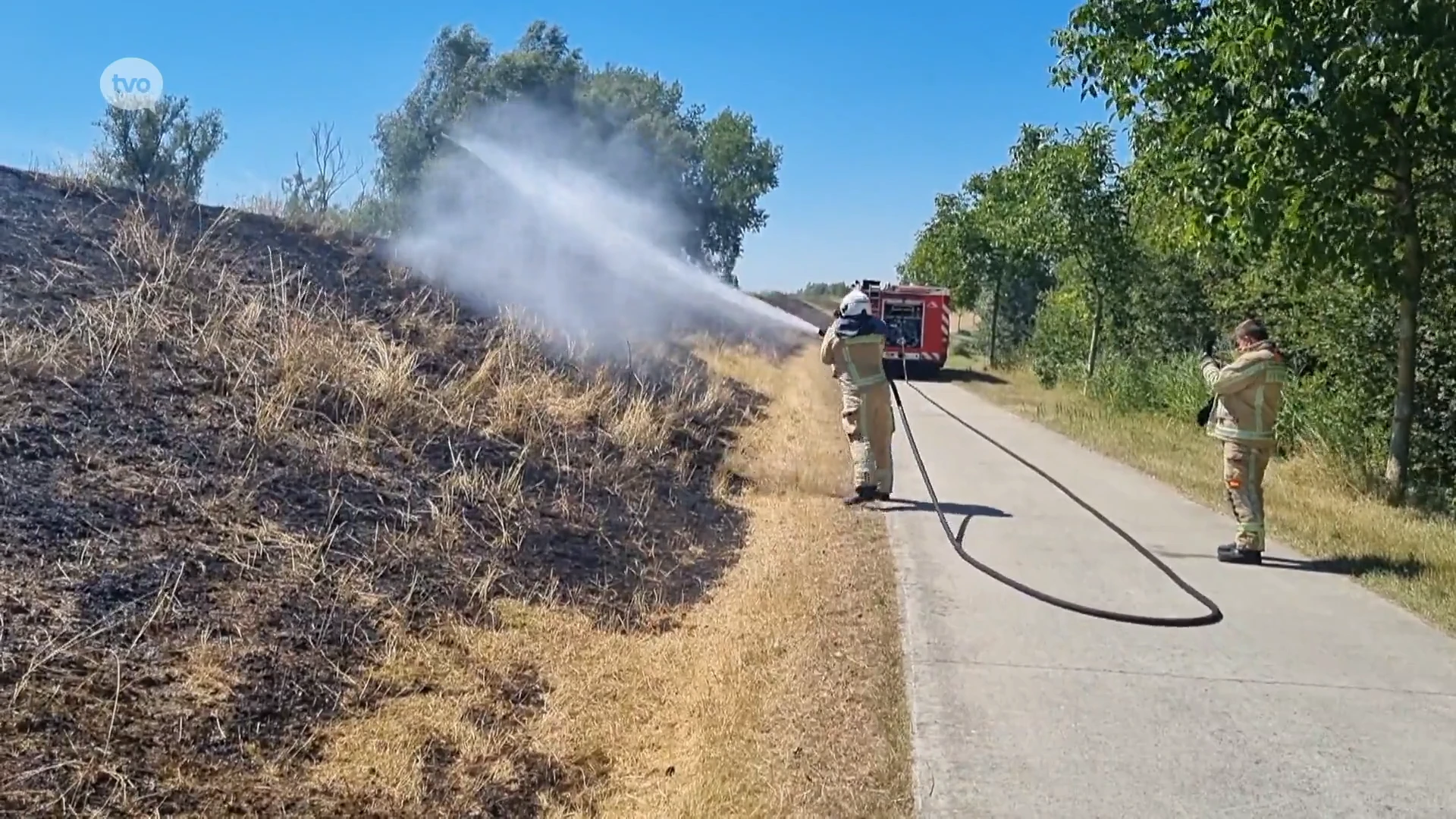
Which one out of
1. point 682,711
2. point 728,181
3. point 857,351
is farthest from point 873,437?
point 728,181

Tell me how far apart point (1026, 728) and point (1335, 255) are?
591cm

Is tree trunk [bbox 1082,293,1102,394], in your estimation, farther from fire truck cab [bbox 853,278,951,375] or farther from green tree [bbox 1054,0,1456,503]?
green tree [bbox 1054,0,1456,503]

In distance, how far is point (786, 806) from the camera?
383 cm

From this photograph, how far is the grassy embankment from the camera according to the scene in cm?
374

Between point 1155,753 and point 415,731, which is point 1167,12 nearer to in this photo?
point 1155,753

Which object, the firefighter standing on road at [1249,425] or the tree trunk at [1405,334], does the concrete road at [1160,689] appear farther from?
the tree trunk at [1405,334]

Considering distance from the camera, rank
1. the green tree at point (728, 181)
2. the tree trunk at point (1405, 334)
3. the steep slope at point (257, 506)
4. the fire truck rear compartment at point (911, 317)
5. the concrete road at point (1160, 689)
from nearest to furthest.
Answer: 1. the steep slope at point (257, 506)
2. the concrete road at point (1160, 689)
3. the tree trunk at point (1405, 334)
4. the fire truck rear compartment at point (911, 317)
5. the green tree at point (728, 181)

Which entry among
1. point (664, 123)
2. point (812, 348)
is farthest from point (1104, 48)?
point (664, 123)

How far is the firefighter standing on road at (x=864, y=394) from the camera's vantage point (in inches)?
364

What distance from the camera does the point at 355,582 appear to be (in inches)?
195

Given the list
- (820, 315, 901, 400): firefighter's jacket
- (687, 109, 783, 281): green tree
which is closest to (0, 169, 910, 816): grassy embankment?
(820, 315, 901, 400): firefighter's jacket

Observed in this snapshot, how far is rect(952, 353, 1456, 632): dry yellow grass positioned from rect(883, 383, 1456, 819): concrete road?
267 mm

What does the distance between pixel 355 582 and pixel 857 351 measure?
5242 mm

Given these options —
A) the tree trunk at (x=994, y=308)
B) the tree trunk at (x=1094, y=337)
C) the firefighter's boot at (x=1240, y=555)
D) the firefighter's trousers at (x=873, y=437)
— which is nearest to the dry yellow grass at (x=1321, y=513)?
the firefighter's boot at (x=1240, y=555)
